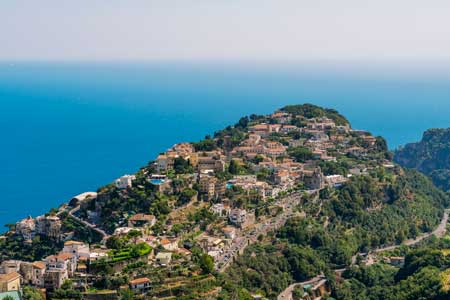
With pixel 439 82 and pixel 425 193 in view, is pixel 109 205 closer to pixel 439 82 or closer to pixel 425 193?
pixel 425 193

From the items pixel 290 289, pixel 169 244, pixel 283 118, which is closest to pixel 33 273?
pixel 169 244

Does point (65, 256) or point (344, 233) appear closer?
point (65, 256)

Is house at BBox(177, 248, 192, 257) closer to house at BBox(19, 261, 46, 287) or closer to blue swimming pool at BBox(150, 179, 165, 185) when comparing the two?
house at BBox(19, 261, 46, 287)

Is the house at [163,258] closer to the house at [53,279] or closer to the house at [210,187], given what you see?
the house at [53,279]

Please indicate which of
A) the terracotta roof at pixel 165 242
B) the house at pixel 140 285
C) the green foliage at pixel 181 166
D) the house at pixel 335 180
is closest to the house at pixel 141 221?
the terracotta roof at pixel 165 242

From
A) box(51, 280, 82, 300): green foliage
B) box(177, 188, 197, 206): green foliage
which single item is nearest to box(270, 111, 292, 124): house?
box(177, 188, 197, 206): green foliage

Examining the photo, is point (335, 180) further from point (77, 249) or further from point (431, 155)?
point (431, 155)

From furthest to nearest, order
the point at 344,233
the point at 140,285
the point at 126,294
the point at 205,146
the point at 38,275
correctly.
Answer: the point at 205,146, the point at 344,233, the point at 38,275, the point at 140,285, the point at 126,294

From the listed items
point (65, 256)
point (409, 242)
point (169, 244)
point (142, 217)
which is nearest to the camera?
point (65, 256)
